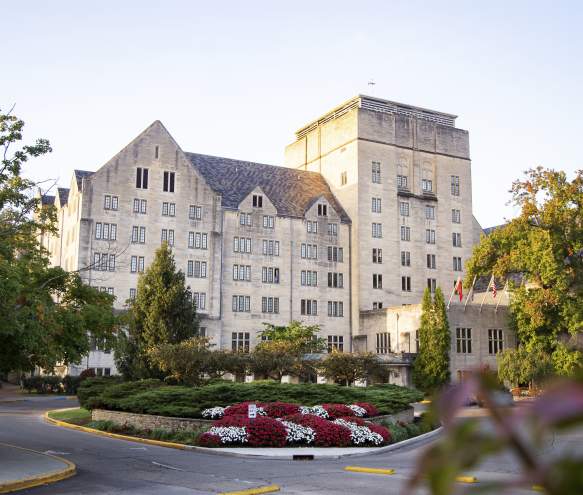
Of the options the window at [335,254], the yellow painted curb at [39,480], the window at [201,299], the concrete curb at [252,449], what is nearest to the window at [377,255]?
the window at [335,254]

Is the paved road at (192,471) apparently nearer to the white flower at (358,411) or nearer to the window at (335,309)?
the white flower at (358,411)

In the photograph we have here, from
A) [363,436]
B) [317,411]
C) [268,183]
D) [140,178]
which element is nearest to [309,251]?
[268,183]

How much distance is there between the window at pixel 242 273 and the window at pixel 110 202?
12.5 meters

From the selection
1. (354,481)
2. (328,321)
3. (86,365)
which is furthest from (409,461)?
(328,321)

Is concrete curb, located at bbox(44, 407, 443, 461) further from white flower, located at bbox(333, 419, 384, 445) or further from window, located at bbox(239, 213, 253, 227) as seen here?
window, located at bbox(239, 213, 253, 227)

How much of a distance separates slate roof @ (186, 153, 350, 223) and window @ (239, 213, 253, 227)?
1094 mm

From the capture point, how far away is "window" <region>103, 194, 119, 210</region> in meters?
62.7

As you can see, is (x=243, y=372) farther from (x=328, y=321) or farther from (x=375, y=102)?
(x=375, y=102)

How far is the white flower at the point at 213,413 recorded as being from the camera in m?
28.3

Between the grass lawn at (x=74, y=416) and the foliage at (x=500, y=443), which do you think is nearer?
the foliage at (x=500, y=443)

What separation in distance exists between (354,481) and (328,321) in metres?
54.1

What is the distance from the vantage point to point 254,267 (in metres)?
69.0

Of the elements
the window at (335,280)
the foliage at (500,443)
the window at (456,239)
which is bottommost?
the foliage at (500,443)

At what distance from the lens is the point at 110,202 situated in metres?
62.9
